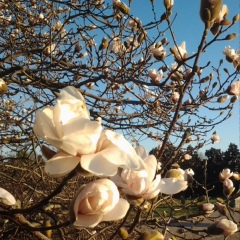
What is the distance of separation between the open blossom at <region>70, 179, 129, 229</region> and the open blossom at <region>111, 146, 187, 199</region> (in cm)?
8

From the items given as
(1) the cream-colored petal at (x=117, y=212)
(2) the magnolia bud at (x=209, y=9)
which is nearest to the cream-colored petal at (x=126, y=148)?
(1) the cream-colored petal at (x=117, y=212)

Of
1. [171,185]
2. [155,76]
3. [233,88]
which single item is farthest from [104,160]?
[155,76]

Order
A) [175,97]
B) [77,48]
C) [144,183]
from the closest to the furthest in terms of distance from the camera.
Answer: [144,183] → [175,97] → [77,48]

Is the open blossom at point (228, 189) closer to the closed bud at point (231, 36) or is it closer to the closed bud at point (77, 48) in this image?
the closed bud at point (231, 36)

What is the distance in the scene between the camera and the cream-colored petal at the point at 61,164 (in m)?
0.60

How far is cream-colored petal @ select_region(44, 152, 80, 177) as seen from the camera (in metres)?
0.60

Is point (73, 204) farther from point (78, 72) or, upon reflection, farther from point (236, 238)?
point (236, 238)

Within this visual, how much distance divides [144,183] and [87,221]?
6.0 inches

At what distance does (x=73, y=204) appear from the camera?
2.13ft

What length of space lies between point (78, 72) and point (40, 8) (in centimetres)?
115

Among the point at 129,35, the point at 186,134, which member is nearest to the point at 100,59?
the point at 129,35

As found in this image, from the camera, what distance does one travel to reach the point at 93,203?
2.10 ft

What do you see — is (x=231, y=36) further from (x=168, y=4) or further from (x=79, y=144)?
(x=79, y=144)

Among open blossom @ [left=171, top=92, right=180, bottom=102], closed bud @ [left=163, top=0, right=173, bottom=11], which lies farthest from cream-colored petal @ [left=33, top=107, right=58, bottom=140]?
open blossom @ [left=171, top=92, right=180, bottom=102]
